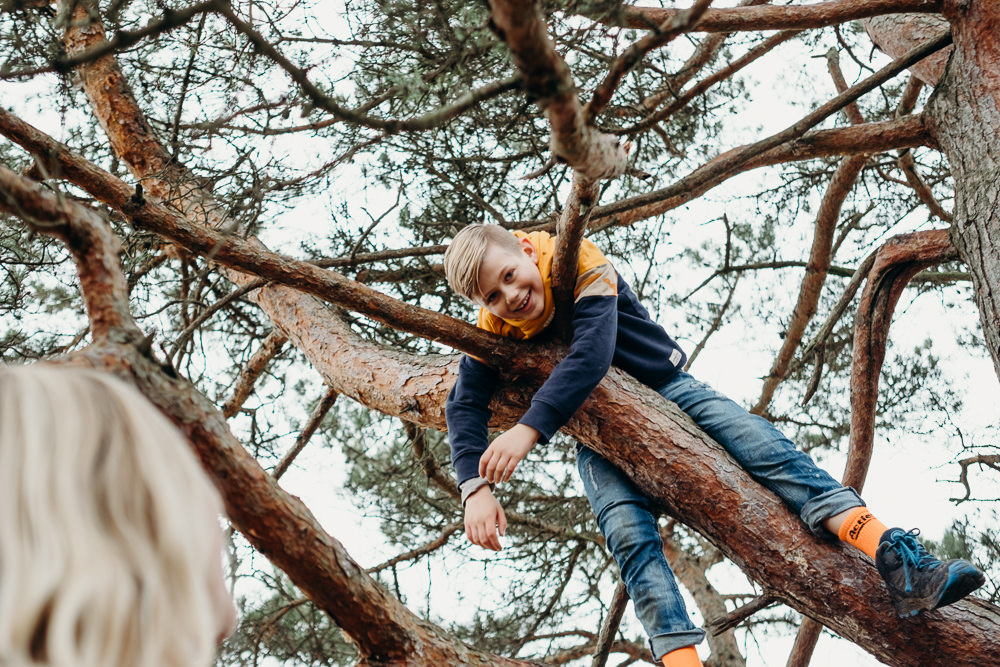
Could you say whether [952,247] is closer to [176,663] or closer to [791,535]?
[791,535]

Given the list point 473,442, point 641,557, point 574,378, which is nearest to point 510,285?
point 574,378

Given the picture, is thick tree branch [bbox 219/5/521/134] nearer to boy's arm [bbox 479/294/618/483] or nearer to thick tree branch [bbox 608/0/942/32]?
boy's arm [bbox 479/294/618/483]

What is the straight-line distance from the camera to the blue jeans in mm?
2049

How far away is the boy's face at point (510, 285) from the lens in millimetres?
2223

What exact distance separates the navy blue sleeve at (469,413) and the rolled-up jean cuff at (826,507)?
85 centimetres

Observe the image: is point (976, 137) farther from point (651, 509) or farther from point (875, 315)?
point (651, 509)

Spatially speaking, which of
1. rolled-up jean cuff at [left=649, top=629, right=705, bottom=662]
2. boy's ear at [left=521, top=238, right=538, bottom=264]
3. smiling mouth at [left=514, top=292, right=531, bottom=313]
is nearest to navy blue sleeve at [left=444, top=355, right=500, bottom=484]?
smiling mouth at [left=514, top=292, right=531, bottom=313]

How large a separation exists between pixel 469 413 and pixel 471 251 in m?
0.45

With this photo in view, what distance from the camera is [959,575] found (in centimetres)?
172

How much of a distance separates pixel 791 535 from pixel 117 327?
154 cm

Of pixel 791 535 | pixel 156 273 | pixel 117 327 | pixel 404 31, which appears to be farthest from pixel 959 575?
pixel 156 273

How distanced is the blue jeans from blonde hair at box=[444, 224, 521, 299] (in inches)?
24.3

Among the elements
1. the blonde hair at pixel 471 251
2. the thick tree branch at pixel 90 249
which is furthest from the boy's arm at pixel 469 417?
the thick tree branch at pixel 90 249

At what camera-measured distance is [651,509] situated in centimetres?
226
